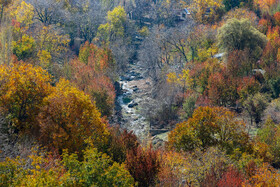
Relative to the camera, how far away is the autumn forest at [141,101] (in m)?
19.1

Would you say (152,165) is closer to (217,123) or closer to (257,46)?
(217,123)

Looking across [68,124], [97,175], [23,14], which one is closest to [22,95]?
[68,124]

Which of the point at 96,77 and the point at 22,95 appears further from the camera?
the point at 96,77

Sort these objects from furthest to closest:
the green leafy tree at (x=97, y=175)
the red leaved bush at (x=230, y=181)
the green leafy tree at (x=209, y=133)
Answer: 1. the green leafy tree at (x=209, y=133)
2. the red leaved bush at (x=230, y=181)
3. the green leafy tree at (x=97, y=175)

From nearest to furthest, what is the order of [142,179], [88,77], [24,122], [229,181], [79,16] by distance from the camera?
[229,181] < [142,179] < [24,122] < [88,77] < [79,16]

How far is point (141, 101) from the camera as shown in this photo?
185 ft

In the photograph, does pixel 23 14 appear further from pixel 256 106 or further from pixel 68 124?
pixel 256 106

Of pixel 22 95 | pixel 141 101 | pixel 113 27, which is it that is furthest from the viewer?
pixel 113 27

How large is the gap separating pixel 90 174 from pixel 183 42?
178 feet

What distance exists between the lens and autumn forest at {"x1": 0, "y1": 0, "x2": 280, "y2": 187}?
753 inches

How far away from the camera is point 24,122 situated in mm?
24953

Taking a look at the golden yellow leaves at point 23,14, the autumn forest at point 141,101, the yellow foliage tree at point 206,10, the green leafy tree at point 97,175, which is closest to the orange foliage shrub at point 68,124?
the autumn forest at point 141,101

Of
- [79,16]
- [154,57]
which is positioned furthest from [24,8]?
[154,57]

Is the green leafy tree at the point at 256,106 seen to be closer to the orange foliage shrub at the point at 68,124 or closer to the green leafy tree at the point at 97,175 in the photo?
the orange foliage shrub at the point at 68,124
